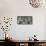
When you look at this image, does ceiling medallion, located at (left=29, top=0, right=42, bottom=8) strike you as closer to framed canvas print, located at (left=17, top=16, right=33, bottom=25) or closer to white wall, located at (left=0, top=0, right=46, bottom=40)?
white wall, located at (left=0, top=0, right=46, bottom=40)

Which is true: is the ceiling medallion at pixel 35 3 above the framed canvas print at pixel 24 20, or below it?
above

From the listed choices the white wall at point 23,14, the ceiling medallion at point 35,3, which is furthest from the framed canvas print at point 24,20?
the ceiling medallion at point 35,3

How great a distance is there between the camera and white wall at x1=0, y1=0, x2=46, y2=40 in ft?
10.6

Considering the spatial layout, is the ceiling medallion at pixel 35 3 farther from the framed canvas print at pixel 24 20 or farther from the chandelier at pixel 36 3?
the framed canvas print at pixel 24 20

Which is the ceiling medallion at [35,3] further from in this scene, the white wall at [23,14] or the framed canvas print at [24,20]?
the framed canvas print at [24,20]

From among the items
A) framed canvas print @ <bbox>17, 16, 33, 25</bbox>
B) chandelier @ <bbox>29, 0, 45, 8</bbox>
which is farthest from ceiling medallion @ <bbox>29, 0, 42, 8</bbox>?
framed canvas print @ <bbox>17, 16, 33, 25</bbox>

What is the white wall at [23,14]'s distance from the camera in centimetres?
324

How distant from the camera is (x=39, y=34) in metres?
3.23

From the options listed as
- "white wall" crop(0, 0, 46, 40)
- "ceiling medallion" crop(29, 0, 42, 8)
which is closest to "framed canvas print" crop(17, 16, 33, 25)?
"white wall" crop(0, 0, 46, 40)

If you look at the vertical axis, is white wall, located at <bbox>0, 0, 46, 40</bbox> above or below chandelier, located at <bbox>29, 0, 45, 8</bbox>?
below

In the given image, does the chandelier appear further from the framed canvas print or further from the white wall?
the framed canvas print

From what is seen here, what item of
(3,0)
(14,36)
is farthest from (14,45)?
(3,0)

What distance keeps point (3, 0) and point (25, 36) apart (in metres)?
1.23

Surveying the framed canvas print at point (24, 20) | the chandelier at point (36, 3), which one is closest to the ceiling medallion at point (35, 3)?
the chandelier at point (36, 3)
